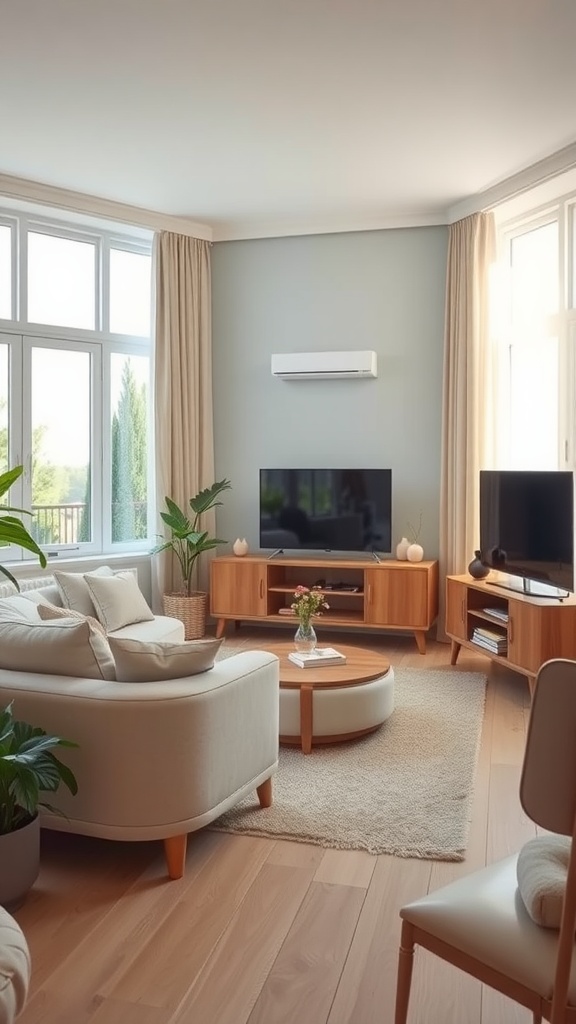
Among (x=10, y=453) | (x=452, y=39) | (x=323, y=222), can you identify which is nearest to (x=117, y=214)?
(x=323, y=222)

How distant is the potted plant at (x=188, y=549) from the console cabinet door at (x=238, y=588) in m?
0.14

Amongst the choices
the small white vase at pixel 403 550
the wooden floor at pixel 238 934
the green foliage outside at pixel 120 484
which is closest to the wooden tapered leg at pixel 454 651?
the small white vase at pixel 403 550

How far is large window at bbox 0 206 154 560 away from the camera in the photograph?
5766mm

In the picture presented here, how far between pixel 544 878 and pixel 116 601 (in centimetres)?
356

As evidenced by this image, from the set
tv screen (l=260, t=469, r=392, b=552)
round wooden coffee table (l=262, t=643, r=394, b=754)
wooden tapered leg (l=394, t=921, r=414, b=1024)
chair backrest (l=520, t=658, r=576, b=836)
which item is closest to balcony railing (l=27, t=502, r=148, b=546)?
tv screen (l=260, t=469, r=392, b=552)

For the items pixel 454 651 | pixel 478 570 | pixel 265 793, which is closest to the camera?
pixel 265 793

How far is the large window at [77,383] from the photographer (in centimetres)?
577

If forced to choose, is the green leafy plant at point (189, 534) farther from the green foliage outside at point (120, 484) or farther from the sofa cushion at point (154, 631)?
the sofa cushion at point (154, 631)

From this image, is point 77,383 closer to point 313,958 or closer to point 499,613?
point 499,613

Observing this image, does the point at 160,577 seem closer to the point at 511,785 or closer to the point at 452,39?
the point at 511,785

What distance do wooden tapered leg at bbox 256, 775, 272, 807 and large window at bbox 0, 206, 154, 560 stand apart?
3.29 metres

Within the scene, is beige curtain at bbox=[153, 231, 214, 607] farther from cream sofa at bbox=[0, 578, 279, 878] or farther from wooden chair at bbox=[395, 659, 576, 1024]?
wooden chair at bbox=[395, 659, 576, 1024]

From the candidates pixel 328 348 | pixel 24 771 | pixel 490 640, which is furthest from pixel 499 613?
pixel 24 771

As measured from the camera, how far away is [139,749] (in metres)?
2.45
